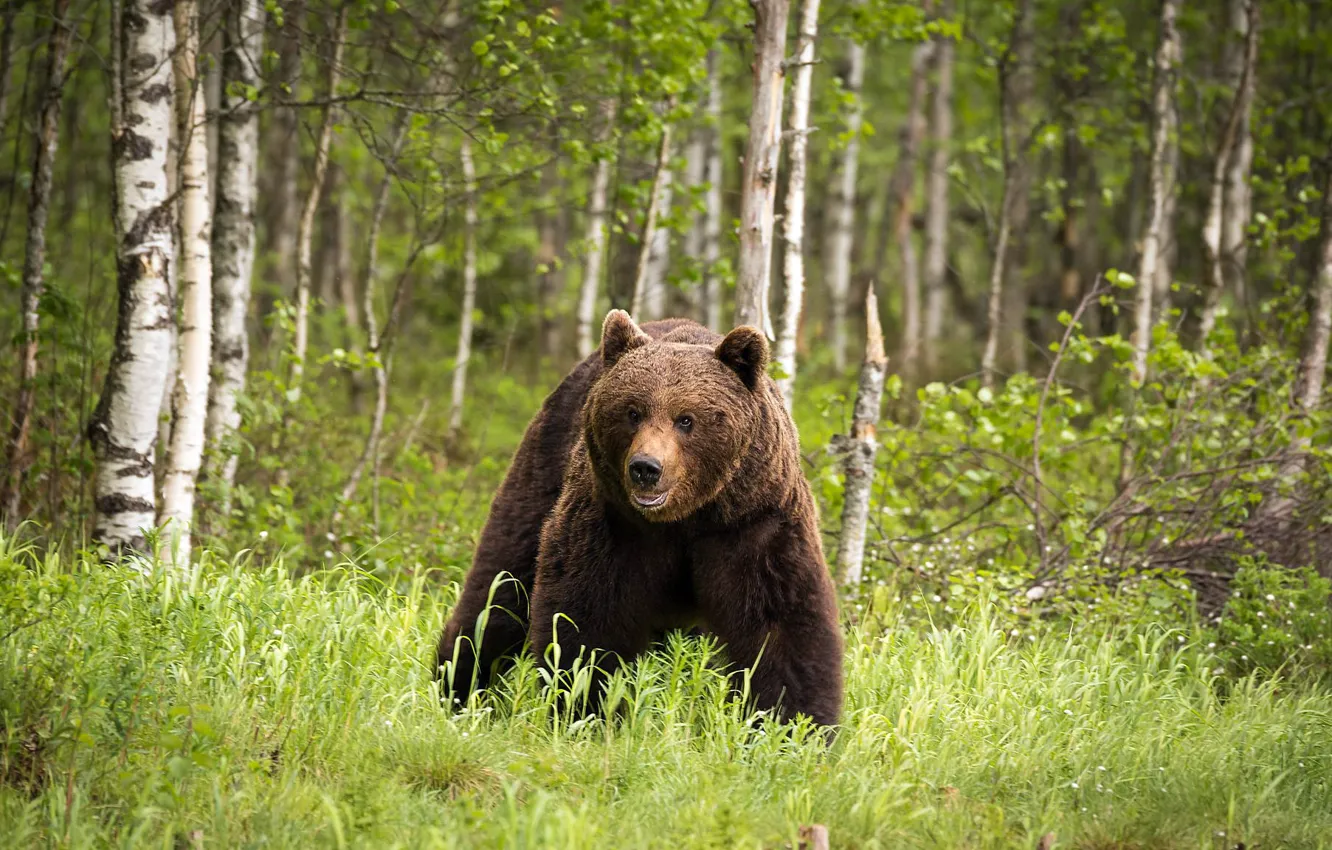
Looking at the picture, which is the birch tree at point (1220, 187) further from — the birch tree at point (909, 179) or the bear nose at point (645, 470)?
the bear nose at point (645, 470)

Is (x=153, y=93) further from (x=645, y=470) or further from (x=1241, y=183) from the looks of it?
(x=1241, y=183)

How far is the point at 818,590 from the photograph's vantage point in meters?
4.80

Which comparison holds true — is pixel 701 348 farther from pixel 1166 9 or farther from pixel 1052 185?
pixel 1052 185

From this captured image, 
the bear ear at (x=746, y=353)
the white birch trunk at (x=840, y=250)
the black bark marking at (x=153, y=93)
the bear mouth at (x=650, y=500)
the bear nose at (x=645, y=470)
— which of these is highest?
the white birch trunk at (x=840, y=250)

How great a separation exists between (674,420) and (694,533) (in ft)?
1.53

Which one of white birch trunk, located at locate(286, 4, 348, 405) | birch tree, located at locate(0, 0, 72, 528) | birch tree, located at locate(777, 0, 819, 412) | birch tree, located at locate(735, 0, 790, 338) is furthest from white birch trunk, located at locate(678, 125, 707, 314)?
birch tree, located at locate(0, 0, 72, 528)

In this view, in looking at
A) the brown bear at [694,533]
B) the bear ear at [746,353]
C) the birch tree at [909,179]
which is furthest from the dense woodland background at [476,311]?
the birch tree at [909,179]

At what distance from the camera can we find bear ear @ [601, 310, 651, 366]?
16.1ft

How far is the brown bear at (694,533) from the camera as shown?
4.62 metres

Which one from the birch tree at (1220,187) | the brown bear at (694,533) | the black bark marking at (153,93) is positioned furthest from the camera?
the birch tree at (1220,187)

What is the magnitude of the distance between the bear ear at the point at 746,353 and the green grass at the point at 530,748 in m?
1.19

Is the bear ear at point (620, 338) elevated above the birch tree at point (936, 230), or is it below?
below

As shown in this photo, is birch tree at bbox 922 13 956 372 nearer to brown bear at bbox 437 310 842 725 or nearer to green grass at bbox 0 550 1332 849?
green grass at bbox 0 550 1332 849

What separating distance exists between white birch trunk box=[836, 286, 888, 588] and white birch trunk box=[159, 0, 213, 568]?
11.0 ft
